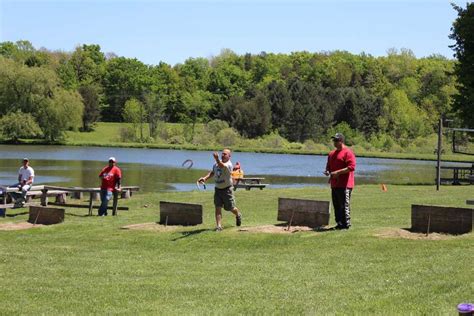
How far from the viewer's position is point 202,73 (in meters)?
160

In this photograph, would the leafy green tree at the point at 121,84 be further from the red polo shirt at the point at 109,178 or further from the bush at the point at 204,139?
the red polo shirt at the point at 109,178

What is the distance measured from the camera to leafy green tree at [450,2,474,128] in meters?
39.5

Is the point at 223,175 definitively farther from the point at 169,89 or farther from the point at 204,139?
the point at 169,89

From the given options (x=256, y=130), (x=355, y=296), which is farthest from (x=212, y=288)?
(x=256, y=130)

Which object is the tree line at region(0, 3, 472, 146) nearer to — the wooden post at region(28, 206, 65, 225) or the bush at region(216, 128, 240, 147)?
the bush at region(216, 128, 240, 147)

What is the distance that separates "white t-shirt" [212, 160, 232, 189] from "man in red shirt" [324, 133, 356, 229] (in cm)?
229

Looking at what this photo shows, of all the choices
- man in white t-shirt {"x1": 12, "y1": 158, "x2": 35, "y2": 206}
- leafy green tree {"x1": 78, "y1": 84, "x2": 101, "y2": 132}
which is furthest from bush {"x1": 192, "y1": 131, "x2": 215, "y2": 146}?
man in white t-shirt {"x1": 12, "y1": 158, "x2": 35, "y2": 206}

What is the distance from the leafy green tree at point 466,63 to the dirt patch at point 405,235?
2541 centimetres

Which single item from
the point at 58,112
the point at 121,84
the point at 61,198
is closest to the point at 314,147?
the point at 58,112

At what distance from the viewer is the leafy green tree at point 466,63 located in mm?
39531

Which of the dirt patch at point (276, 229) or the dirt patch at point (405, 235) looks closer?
the dirt patch at point (405, 235)

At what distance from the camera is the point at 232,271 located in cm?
1241

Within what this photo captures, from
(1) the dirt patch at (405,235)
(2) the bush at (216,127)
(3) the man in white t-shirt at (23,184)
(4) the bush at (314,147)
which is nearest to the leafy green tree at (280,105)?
(4) the bush at (314,147)

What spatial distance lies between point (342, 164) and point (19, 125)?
8388 cm
